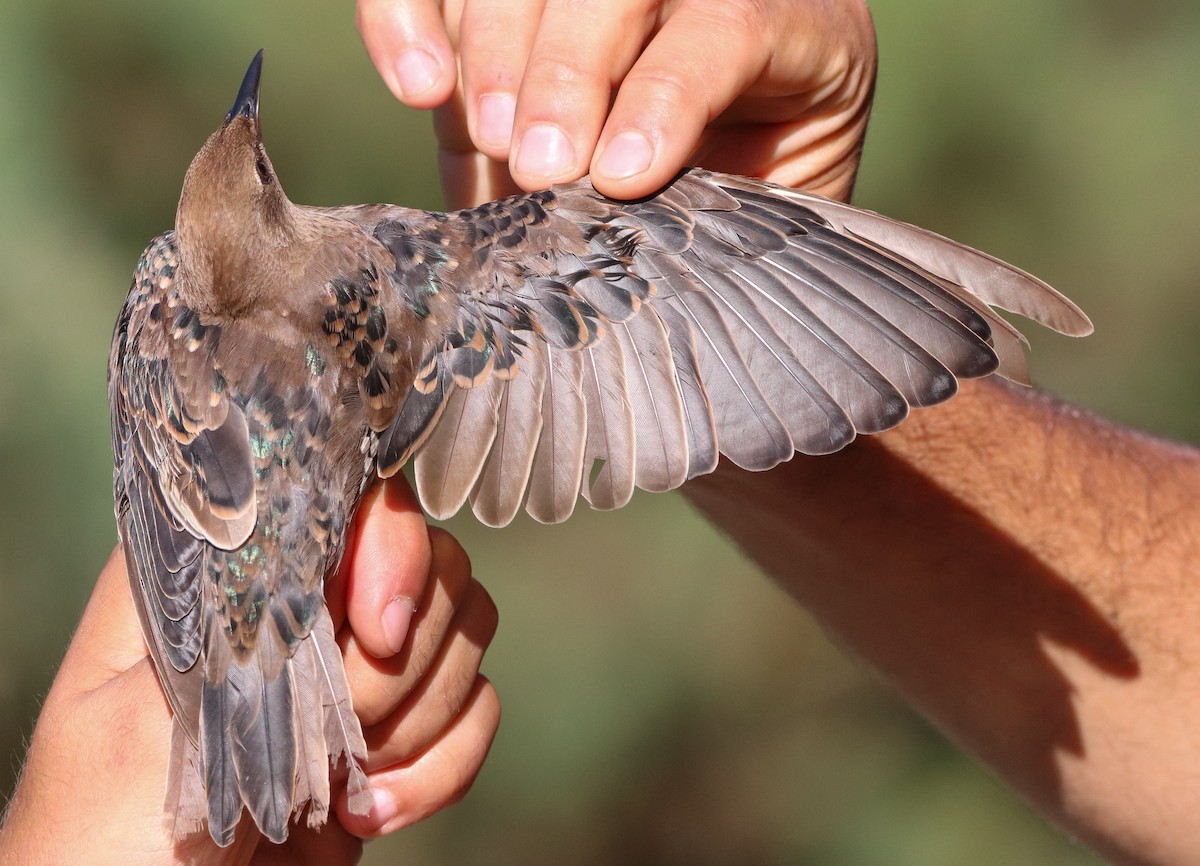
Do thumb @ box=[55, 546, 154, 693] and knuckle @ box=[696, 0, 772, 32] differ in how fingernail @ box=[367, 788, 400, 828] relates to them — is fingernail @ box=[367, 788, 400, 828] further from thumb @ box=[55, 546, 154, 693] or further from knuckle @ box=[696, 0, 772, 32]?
knuckle @ box=[696, 0, 772, 32]

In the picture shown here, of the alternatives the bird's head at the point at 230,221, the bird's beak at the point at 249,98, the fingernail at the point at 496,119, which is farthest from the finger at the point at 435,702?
the bird's beak at the point at 249,98

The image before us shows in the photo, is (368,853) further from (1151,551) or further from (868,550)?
(1151,551)

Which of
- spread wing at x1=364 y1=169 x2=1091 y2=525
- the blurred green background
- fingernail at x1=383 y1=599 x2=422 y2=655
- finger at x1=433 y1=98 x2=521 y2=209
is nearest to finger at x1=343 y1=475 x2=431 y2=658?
fingernail at x1=383 y1=599 x2=422 y2=655

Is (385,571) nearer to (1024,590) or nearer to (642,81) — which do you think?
(642,81)

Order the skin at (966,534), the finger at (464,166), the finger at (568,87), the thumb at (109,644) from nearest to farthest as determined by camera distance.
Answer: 1. the finger at (568,87)
2. the thumb at (109,644)
3. the skin at (966,534)
4. the finger at (464,166)

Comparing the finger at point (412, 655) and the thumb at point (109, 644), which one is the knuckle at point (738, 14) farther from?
the thumb at point (109, 644)
